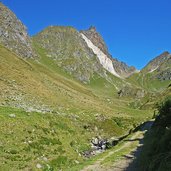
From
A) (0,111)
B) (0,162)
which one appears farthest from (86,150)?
(0,162)

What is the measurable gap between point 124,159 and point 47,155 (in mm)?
9229

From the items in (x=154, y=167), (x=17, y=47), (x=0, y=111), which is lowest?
(x=154, y=167)

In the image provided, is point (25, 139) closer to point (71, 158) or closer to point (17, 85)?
point (71, 158)

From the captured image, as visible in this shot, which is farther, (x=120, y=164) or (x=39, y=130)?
(x=39, y=130)

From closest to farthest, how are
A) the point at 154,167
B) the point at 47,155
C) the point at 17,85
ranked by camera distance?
the point at 154,167 < the point at 47,155 < the point at 17,85

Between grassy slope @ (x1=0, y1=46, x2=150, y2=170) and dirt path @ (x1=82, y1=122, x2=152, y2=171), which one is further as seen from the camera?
grassy slope @ (x1=0, y1=46, x2=150, y2=170)

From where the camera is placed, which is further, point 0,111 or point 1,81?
point 1,81

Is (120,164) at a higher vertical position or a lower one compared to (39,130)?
lower

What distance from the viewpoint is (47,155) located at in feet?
122

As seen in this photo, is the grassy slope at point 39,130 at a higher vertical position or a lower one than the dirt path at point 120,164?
higher

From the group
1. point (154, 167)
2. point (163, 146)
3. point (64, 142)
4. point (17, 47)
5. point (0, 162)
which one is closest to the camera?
point (154, 167)

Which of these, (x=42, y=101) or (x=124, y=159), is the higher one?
(x=42, y=101)

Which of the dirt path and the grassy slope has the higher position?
the grassy slope

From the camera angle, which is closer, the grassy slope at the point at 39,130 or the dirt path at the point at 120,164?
the dirt path at the point at 120,164
